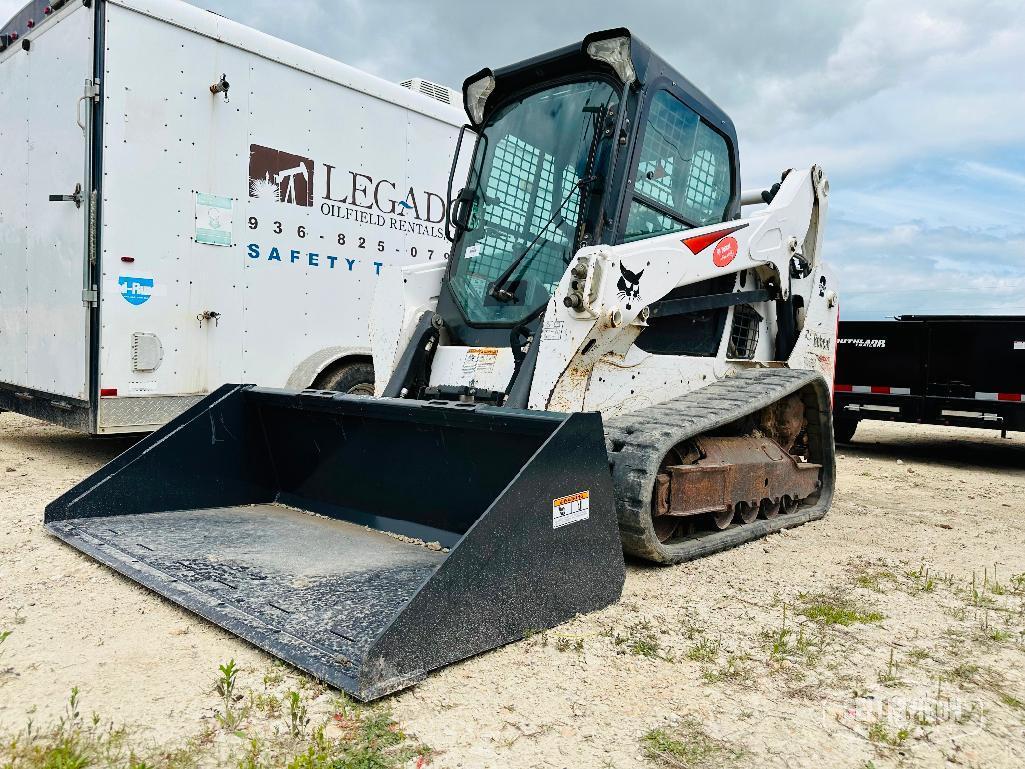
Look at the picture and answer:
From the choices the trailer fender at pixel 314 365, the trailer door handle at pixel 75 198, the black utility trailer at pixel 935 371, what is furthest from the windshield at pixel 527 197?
the black utility trailer at pixel 935 371

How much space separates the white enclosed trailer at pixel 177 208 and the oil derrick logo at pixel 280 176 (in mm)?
11

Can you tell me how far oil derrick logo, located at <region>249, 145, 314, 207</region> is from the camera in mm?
6129

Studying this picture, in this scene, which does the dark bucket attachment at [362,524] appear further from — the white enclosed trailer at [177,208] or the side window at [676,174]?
the side window at [676,174]

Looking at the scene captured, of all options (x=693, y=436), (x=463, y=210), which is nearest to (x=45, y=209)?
(x=463, y=210)

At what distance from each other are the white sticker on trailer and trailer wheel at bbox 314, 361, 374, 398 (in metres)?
1.33

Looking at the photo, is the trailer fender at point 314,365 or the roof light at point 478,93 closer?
the roof light at point 478,93

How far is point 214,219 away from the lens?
233 inches

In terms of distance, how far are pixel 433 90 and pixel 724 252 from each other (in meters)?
3.92

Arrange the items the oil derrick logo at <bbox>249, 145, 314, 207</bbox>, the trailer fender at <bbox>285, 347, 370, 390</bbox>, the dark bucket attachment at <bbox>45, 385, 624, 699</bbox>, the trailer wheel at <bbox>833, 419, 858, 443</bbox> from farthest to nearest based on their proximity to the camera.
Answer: the trailer wheel at <bbox>833, 419, 858, 443</bbox>, the trailer fender at <bbox>285, 347, 370, 390</bbox>, the oil derrick logo at <bbox>249, 145, 314, 207</bbox>, the dark bucket attachment at <bbox>45, 385, 624, 699</bbox>

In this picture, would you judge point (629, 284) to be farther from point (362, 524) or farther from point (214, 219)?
point (214, 219)

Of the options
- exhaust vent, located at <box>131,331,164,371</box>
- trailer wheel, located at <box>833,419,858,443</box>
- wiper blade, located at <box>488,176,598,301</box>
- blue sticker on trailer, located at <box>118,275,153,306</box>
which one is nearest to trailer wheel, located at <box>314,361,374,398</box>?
exhaust vent, located at <box>131,331,164,371</box>

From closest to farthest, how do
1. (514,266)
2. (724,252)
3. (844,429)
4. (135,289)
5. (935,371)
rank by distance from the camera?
1. (514,266)
2. (724,252)
3. (135,289)
4. (935,371)
5. (844,429)

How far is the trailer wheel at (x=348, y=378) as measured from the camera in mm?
6727

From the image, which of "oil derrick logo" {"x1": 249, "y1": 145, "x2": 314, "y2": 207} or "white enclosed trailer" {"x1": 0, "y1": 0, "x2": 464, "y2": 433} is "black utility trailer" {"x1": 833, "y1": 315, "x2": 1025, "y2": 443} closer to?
"white enclosed trailer" {"x1": 0, "y1": 0, "x2": 464, "y2": 433}
